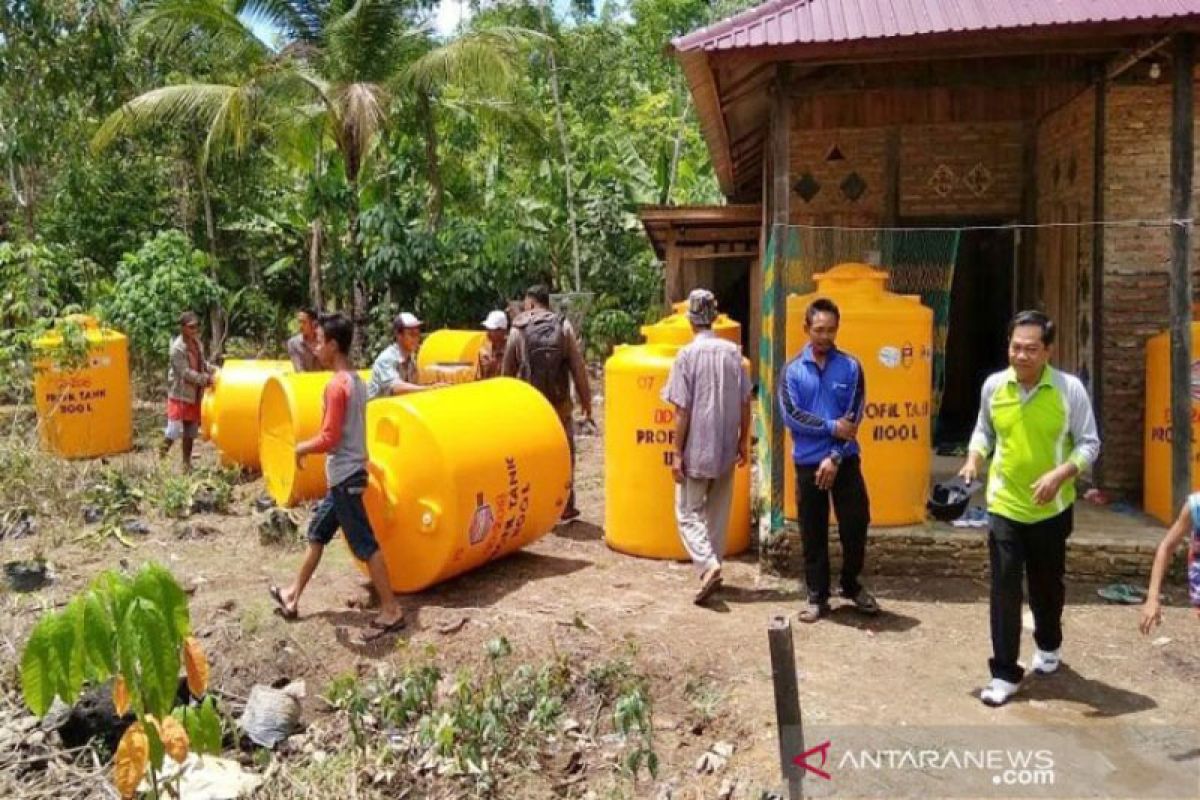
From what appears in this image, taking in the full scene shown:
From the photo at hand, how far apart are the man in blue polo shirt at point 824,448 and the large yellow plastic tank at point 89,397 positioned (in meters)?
7.74

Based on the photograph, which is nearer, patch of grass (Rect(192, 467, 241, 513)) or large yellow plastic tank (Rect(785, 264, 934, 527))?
large yellow plastic tank (Rect(785, 264, 934, 527))

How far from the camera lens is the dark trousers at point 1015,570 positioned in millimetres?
4645

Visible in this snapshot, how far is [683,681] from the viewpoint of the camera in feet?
16.6

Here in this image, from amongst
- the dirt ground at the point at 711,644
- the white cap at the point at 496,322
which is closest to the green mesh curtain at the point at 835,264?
the dirt ground at the point at 711,644

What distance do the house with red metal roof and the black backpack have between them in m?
1.51

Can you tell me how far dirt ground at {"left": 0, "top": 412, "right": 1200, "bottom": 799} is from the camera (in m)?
4.59

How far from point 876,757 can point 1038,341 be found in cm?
176

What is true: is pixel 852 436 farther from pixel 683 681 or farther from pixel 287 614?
pixel 287 614

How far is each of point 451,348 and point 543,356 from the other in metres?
5.44

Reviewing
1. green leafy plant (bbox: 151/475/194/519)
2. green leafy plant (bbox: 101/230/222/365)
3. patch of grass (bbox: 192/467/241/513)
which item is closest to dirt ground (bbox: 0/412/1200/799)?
green leafy plant (bbox: 151/475/194/519)

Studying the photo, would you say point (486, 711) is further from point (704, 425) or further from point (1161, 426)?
point (1161, 426)

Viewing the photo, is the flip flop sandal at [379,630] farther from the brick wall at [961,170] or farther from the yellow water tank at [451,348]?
the yellow water tank at [451,348]

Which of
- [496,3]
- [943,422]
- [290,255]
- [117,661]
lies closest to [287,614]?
[117,661]

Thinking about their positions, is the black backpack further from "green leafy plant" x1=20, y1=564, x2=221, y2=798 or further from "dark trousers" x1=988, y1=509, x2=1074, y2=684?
"green leafy plant" x1=20, y1=564, x2=221, y2=798
